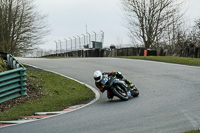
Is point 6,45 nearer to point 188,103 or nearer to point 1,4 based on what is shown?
point 1,4

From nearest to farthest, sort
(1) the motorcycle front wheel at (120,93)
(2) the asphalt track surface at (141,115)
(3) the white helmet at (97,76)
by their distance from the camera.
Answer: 1. (2) the asphalt track surface at (141,115)
2. (3) the white helmet at (97,76)
3. (1) the motorcycle front wheel at (120,93)

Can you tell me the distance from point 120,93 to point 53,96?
2.75m

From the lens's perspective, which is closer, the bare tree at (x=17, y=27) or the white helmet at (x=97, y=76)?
the white helmet at (x=97, y=76)

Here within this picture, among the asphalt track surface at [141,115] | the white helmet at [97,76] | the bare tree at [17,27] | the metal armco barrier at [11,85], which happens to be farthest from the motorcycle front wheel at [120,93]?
the bare tree at [17,27]

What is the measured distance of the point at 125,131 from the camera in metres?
7.10

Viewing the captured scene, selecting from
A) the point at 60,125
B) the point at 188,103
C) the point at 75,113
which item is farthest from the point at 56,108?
the point at 188,103

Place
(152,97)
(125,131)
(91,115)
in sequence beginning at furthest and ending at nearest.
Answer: (152,97) → (91,115) → (125,131)

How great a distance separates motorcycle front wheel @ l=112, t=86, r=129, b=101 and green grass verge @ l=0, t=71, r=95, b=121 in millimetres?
1403

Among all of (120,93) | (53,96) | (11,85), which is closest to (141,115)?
(120,93)

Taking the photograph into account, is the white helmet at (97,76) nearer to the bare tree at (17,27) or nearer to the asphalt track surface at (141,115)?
the asphalt track surface at (141,115)

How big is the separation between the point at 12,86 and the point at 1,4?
82.5ft

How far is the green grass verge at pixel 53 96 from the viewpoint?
10.3 metres

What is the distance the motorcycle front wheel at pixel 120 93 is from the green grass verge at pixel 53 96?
1403 millimetres

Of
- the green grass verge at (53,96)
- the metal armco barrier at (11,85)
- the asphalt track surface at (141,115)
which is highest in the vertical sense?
the metal armco barrier at (11,85)
